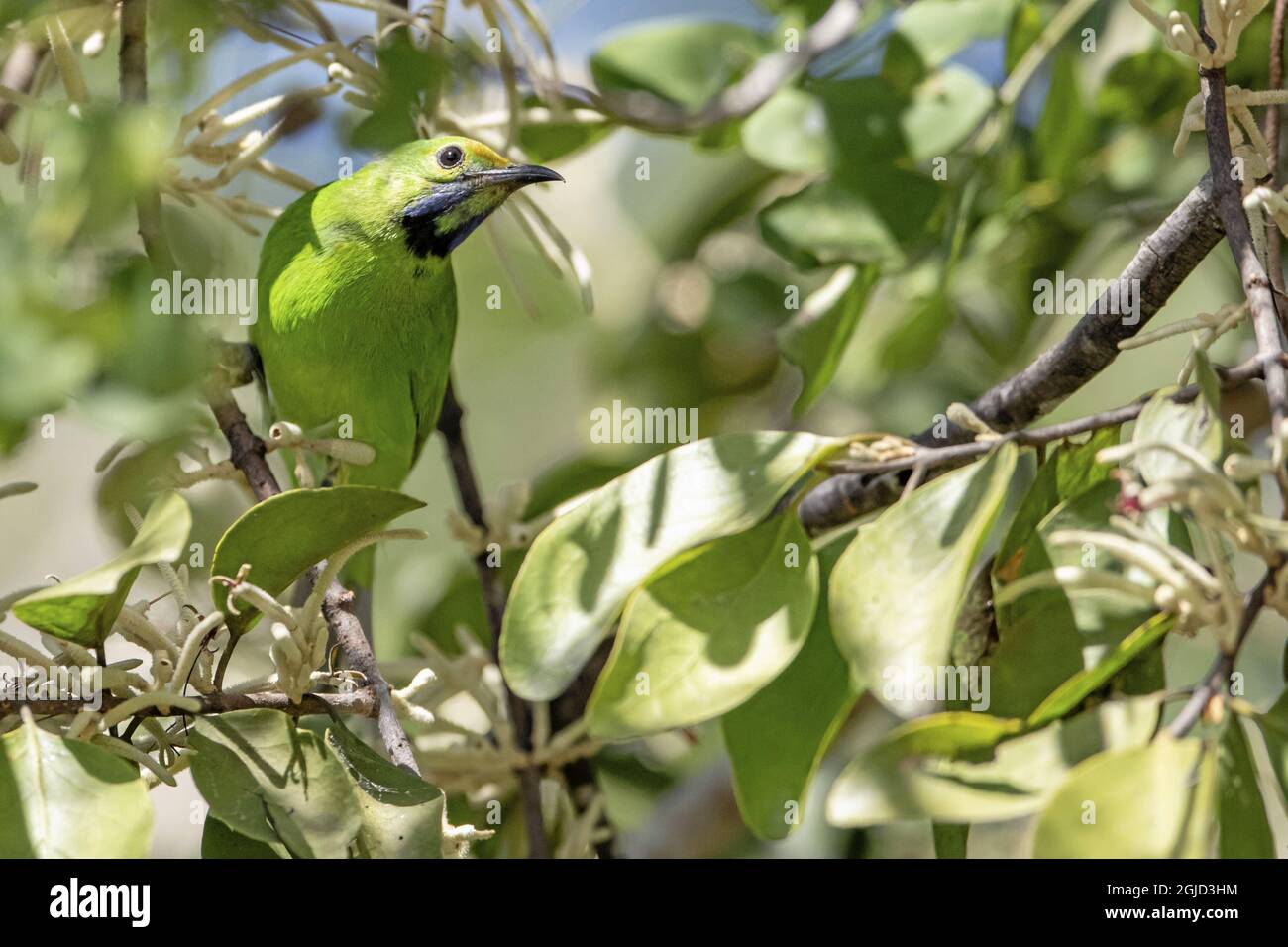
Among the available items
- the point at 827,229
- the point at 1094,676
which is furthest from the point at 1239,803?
the point at 827,229

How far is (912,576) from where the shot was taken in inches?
57.6

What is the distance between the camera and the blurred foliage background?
157 cm

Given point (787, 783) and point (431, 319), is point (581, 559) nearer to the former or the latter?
point (787, 783)

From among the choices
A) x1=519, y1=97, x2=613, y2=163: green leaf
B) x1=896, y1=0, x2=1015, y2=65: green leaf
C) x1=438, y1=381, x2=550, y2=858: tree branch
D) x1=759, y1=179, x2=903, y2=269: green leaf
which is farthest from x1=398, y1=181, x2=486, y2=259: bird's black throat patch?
x1=896, y1=0, x2=1015, y2=65: green leaf

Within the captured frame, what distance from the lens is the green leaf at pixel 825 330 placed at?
2551mm

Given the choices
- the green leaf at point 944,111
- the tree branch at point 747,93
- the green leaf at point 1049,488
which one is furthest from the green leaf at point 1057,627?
the tree branch at point 747,93

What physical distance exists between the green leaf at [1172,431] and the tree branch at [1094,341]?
0.29m

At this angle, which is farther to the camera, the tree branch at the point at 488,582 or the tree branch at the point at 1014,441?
the tree branch at the point at 488,582

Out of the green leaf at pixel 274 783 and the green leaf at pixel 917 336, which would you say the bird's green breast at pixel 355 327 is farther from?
the green leaf at pixel 274 783

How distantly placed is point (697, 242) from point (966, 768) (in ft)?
8.29

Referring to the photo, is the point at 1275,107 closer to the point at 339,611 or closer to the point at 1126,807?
the point at 1126,807

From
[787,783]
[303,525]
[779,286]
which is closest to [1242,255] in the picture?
[787,783]

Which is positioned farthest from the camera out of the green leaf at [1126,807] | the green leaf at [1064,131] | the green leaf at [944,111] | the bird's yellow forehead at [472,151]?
the bird's yellow forehead at [472,151]
